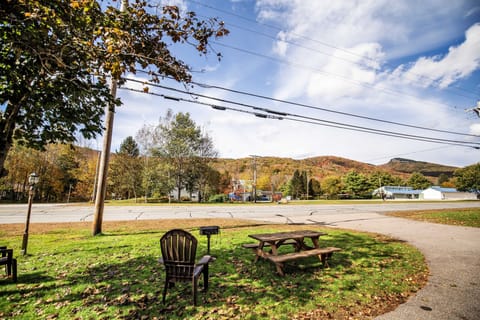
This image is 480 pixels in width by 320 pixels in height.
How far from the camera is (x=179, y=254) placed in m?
3.69

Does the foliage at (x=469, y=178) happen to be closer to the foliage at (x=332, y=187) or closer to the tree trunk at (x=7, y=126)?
the foliage at (x=332, y=187)

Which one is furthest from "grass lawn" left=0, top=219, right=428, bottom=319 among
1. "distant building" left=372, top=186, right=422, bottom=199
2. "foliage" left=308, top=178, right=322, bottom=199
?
"distant building" left=372, top=186, right=422, bottom=199

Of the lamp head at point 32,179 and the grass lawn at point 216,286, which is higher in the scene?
the lamp head at point 32,179

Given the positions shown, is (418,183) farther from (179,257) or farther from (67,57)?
(67,57)

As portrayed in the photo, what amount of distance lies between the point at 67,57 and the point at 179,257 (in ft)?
13.5

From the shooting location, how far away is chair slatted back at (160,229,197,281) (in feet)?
11.6

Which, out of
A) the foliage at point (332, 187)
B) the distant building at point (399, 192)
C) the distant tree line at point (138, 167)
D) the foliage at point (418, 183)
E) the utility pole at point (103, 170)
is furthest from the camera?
the foliage at point (418, 183)

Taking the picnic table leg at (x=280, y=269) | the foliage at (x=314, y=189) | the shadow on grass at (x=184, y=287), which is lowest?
the shadow on grass at (x=184, y=287)

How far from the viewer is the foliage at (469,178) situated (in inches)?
2569

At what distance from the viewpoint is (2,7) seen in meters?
3.12

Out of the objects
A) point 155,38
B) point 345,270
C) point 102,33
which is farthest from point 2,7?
point 345,270

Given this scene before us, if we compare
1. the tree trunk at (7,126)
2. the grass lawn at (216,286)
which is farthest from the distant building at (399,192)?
the tree trunk at (7,126)

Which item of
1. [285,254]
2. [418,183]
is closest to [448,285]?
[285,254]

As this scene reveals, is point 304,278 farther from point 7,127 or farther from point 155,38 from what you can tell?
point 7,127
